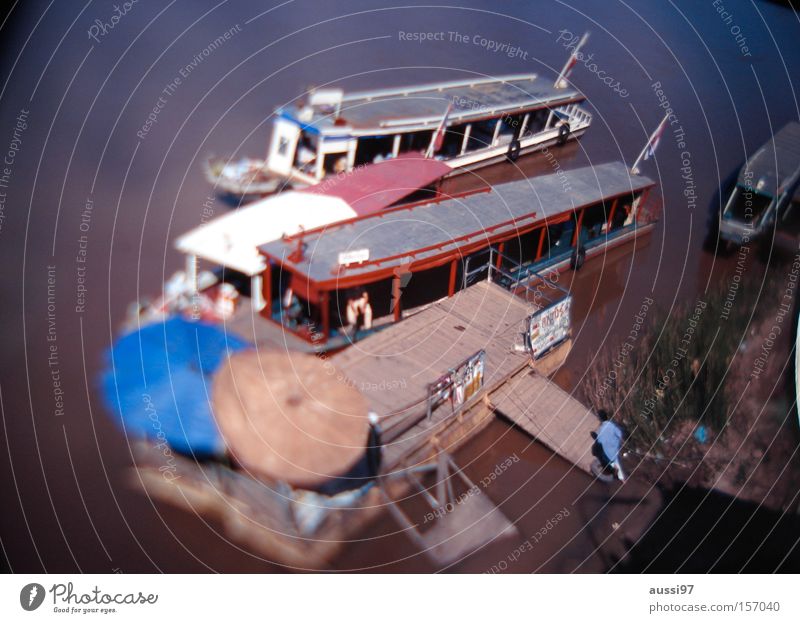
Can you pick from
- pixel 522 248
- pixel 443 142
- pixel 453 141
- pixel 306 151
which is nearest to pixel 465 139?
pixel 453 141

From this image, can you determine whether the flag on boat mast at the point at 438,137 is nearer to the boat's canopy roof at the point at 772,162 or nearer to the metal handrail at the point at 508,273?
the metal handrail at the point at 508,273

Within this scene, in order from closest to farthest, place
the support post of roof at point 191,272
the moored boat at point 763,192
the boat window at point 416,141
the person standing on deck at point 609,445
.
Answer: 1. the support post of roof at point 191,272
2. the person standing on deck at point 609,445
3. the boat window at point 416,141
4. the moored boat at point 763,192

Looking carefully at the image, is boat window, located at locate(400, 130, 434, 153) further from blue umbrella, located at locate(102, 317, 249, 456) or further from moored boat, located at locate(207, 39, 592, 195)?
blue umbrella, located at locate(102, 317, 249, 456)

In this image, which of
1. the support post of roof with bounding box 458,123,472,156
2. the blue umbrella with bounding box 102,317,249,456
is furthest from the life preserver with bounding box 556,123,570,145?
the blue umbrella with bounding box 102,317,249,456

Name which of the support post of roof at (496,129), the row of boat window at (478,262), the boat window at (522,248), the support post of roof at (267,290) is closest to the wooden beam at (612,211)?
the row of boat window at (478,262)

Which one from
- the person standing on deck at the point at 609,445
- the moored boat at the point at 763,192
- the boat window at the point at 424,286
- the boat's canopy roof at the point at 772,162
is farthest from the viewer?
the boat's canopy roof at the point at 772,162

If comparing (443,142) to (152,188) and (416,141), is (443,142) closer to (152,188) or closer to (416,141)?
(416,141)
